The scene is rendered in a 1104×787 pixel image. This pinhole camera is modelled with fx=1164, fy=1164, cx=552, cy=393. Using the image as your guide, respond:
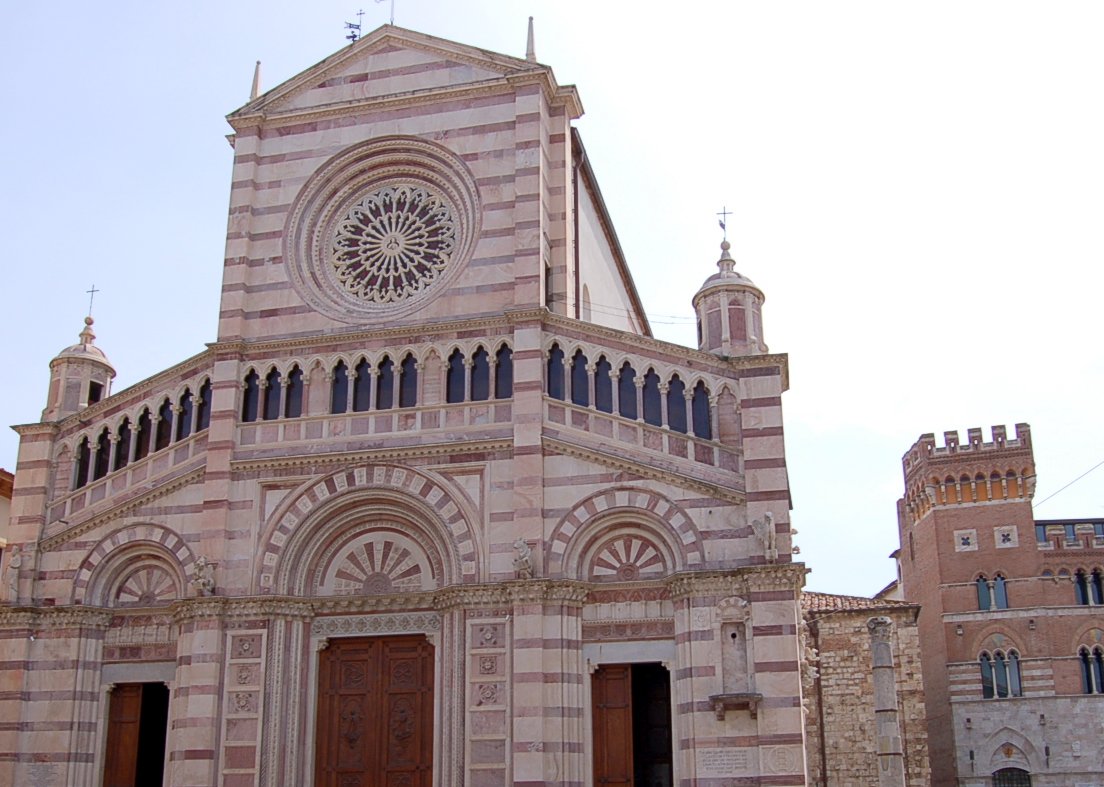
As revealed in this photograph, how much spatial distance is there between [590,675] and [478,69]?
40.9ft

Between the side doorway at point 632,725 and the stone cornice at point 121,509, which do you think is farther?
the stone cornice at point 121,509

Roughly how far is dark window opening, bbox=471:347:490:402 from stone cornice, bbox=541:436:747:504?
1.68 m

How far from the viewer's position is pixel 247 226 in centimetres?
2419

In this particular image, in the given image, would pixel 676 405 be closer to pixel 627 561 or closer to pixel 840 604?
pixel 627 561

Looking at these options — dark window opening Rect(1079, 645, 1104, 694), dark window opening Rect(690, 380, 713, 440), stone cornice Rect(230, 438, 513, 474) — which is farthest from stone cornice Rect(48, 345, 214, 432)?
dark window opening Rect(1079, 645, 1104, 694)

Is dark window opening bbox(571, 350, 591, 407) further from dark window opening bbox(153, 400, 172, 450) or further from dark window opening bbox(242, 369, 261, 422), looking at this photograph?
dark window opening bbox(153, 400, 172, 450)

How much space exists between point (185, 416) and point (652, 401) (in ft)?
31.2

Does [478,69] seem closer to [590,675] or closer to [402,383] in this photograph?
[402,383]

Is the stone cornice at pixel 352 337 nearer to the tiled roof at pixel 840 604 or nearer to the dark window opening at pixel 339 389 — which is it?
the dark window opening at pixel 339 389

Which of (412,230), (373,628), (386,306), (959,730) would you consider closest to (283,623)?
(373,628)

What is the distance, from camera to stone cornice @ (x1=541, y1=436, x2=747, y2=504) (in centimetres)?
2022

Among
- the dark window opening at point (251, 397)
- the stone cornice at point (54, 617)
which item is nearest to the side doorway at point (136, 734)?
the stone cornice at point (54, 617)

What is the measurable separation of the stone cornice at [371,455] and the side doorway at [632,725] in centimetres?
451

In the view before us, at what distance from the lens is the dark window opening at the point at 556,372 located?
2166 cm
